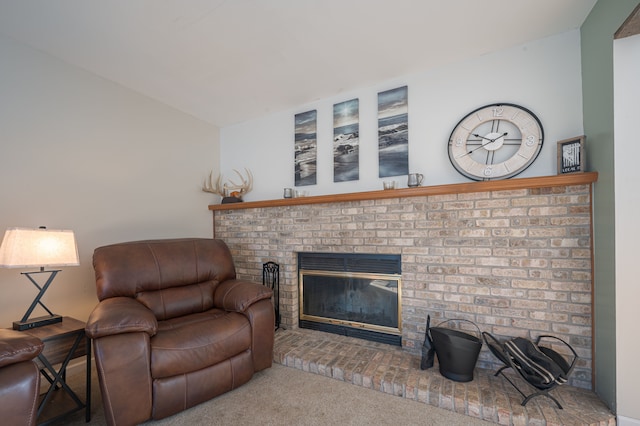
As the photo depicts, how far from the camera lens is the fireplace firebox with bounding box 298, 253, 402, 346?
Answer: 99.4 inches

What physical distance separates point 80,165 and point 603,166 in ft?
12.5

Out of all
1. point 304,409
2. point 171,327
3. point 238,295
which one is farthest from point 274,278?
point 304,409

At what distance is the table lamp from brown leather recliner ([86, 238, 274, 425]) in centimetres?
30

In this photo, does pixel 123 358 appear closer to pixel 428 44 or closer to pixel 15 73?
pixel 15 73

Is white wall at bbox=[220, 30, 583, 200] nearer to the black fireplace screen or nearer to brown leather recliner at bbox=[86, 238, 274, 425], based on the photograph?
the black fireplace screen

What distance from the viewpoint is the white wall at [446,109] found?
202 centimetres

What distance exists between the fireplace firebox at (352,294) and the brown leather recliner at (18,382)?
2.04 m

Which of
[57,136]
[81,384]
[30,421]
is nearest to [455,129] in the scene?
[30,421]

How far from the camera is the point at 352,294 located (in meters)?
2.73

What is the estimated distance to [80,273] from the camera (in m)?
2.35

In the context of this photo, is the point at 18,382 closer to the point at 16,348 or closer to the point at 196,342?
the point at 16,348

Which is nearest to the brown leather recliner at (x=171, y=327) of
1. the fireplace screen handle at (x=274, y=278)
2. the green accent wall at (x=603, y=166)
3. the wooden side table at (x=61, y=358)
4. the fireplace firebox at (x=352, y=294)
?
the wooden side table at (x=61, y=358)

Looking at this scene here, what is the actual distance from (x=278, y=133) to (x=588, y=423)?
3343 mm

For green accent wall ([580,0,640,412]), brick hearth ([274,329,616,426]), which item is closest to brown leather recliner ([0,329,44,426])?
brick hearth ([274,329,616,426])
